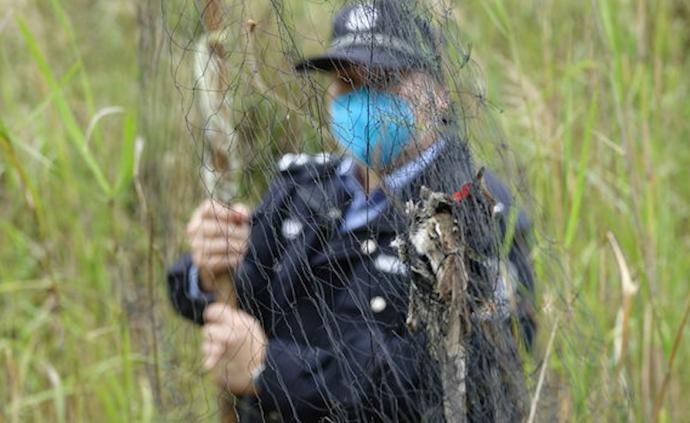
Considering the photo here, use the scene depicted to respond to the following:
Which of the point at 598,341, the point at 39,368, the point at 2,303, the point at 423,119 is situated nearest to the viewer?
the point at 423,119

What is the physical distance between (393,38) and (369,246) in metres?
0.19

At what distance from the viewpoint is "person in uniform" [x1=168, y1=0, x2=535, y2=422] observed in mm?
937

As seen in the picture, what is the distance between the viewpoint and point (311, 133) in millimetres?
1015

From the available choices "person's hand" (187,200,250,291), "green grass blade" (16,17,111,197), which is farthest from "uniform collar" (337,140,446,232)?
"green grass blade" (16,17,111,197)

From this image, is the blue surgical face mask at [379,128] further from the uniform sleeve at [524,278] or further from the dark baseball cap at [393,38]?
the uniform sleeve at [524,278]

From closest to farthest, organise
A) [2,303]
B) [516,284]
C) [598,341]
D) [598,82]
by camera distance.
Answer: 1. [516,284]
2. [598,341]
3. [598,82]
4. [2,303]

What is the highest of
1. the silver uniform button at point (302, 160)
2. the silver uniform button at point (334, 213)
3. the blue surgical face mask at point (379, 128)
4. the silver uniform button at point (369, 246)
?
the blue surgical face mask at point (379, 128)

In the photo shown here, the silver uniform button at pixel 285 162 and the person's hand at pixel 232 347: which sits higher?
the silver uniform button at pixel 285 162

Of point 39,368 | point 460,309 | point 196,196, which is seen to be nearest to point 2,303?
point 39,368

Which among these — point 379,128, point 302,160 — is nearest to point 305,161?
point 302,160

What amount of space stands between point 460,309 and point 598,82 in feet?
2.78

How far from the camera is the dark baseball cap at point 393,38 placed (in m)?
0.93

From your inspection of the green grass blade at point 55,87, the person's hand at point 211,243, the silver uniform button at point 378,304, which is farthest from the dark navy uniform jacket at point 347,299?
the green grass blade at point 55,87

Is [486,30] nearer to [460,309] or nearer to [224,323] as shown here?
[224,323]
